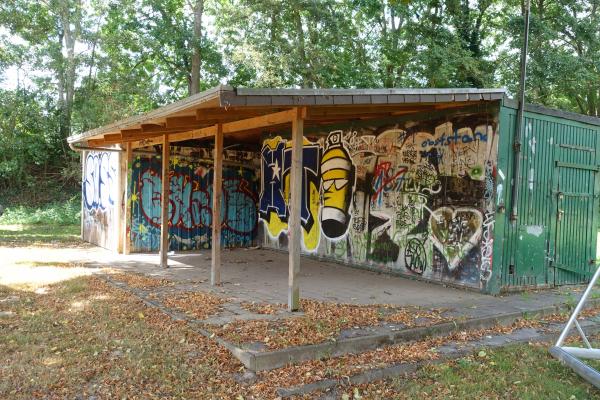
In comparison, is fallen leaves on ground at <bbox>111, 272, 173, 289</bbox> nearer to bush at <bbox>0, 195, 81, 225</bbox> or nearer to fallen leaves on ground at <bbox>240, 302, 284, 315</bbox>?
Result: fallen leaves on ground at <bbox>240, 302, 284, 315</bbox>

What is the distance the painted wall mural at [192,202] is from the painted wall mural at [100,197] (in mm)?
620

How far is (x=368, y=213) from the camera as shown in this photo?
9.77 metres

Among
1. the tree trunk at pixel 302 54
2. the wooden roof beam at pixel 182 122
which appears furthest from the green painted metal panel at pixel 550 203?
the tree trunk at pixel 302 54

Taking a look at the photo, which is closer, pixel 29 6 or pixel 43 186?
pixel 29 6

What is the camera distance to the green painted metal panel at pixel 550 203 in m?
7.82

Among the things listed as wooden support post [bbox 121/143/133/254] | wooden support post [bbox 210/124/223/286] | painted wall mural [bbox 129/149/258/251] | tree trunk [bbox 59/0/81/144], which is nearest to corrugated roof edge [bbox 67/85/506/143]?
wooden support post [bbox 210/124/223/286]

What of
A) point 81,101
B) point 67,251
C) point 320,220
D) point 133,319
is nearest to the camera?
point 133,319

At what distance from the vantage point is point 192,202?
1243cm

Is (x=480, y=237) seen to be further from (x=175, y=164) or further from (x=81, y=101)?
(x=81, y=101)

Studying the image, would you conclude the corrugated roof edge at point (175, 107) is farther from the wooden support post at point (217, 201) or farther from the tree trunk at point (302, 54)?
the tree trunk at point (302, 54)

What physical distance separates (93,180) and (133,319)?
8.83m

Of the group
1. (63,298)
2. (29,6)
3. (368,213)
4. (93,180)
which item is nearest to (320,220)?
(368,213)

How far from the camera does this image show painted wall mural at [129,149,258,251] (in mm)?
11852

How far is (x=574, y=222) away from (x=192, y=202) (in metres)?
8.45
